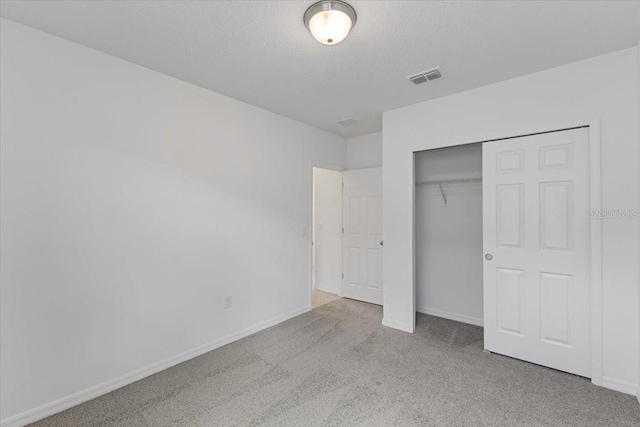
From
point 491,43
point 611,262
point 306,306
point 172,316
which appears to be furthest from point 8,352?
point 611,262

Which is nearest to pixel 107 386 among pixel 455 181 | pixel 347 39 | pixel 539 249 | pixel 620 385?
pixel 347 39

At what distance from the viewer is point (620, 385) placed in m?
2.19

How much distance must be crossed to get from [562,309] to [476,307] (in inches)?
45.0

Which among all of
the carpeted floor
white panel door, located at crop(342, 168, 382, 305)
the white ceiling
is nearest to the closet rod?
white panel door, located at crop(342, 168, 382, 305)

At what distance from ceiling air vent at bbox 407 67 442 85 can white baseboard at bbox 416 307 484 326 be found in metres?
2.84

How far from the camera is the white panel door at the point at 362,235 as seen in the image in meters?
4.28

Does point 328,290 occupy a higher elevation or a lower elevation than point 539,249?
lower

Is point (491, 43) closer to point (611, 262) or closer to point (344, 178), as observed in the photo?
point (611, 262)

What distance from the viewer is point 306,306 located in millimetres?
3971

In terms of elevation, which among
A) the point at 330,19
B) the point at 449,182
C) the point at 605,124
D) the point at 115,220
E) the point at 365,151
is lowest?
the point at 115,220

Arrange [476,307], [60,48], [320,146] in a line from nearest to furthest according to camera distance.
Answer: [60,48] < [476,307] < [320,146]

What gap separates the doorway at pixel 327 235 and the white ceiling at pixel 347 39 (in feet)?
6.93

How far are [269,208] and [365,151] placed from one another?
191 centimetres

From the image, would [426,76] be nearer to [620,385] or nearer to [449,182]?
[449,182]
